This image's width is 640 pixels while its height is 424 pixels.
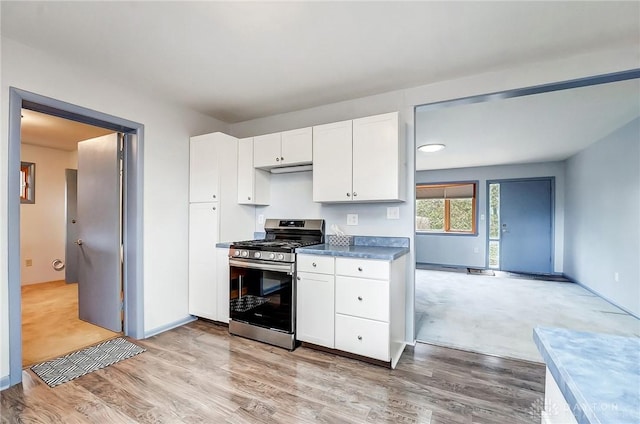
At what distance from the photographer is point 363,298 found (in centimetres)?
228

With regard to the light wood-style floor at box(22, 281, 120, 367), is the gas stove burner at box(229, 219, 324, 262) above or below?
above

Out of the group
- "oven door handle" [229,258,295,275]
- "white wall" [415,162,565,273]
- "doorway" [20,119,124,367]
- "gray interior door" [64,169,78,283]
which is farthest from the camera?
"white wall" [415,162,565,273]

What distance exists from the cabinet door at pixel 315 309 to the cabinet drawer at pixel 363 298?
0.31 feet

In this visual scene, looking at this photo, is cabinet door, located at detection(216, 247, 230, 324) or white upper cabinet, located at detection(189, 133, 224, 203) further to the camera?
white upper cabinet, located at detection(189, 133, 224, 203)

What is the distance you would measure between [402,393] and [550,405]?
4.70 ft

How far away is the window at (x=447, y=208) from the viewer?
670 centimetres

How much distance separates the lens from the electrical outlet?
2.75 metres

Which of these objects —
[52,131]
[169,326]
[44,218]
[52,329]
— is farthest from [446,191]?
[44,218]

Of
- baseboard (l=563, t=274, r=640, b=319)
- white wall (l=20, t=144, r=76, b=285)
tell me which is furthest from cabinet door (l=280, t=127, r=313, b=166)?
white wall (l=20, t=144, r=76, b=285)

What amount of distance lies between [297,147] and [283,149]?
179mm

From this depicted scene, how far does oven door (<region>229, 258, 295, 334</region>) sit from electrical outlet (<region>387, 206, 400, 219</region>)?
1.07 m

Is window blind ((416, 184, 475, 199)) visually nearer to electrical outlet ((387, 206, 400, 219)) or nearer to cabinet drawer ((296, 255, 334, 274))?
electrical outlet ((387, 206, 400, 219))

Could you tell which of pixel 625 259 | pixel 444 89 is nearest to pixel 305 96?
pixel 444 89

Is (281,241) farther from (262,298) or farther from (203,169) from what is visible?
(203,169)
